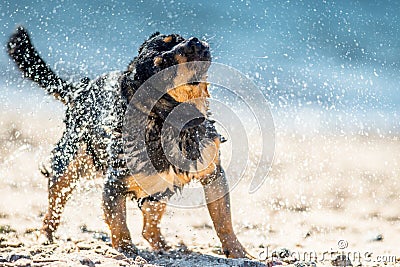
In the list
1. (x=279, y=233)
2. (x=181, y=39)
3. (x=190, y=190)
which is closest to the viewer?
(x=181, y=39)

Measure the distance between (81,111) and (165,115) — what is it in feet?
4.85

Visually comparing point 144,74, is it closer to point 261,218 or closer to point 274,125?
point 274,125

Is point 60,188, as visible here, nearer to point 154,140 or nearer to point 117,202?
point 117,202

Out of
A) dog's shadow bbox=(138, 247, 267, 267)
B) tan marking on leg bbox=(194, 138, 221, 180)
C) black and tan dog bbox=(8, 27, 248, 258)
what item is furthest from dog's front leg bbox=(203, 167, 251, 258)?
dog's shadow bbox=(138, 247, 267, 267)

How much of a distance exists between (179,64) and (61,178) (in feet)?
7.35

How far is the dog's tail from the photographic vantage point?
6.14m

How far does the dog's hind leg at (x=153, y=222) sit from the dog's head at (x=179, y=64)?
5.28ft

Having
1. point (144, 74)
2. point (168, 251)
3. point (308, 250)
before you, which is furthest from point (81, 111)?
point (308, 250)

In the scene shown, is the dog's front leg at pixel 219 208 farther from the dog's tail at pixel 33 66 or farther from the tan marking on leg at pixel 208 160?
the dog's tail at pixel 33 66

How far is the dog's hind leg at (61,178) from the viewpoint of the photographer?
571 centimetres

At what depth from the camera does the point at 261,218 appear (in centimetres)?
768

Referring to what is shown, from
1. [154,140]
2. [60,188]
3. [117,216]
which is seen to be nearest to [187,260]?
[117,216]

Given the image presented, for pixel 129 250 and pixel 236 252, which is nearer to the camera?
pixel 129 250

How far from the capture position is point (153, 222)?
19.1 feet
